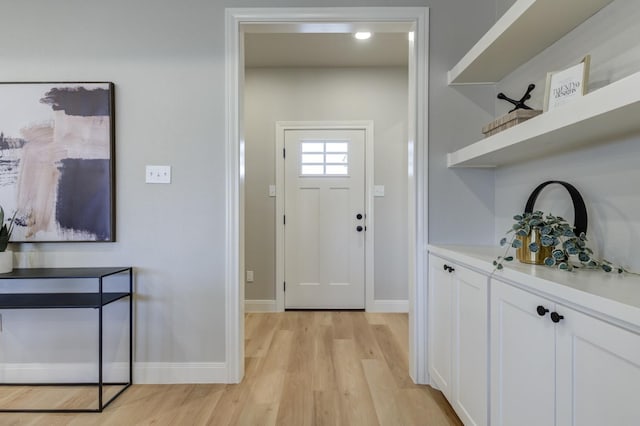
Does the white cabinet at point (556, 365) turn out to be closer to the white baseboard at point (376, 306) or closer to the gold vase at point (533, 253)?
the gold vase at point (533, 253)

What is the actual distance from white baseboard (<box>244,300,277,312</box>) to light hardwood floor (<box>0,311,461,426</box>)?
2.44 ft

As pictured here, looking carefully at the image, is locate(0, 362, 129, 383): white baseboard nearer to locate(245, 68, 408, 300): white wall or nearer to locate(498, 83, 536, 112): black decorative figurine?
locate(245, 68, 408, 300): white wall

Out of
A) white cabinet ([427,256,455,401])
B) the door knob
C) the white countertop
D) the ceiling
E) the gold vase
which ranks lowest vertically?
white cabinet ([427,256,455,401])

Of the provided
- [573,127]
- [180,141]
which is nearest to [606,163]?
[573,127]

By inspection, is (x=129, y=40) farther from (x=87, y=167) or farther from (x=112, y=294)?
(x=112, y=294)

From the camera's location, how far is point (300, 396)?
6.12 ft

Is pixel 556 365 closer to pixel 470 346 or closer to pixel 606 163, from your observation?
pixel 470 346

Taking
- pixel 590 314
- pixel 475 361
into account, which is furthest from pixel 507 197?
pixel 590 314

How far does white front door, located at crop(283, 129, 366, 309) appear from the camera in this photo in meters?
3.42

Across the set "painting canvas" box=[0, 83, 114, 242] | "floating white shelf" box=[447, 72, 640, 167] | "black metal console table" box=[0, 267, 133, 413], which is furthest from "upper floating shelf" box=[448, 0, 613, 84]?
"black metal console table" box=[0, 267, 133, 413]

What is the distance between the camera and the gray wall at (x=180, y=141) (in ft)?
6.56

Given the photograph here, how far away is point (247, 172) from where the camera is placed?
11.2 feet

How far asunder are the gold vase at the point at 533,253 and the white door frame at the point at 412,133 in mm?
749

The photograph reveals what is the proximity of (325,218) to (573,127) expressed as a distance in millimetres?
2488
